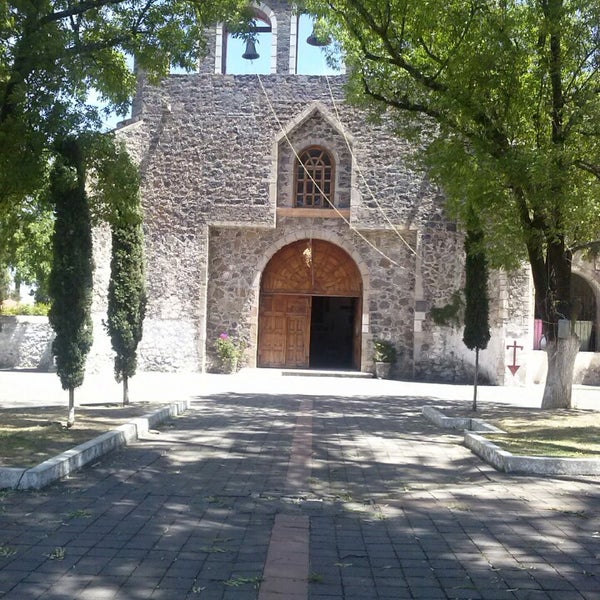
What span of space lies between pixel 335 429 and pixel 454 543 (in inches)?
237

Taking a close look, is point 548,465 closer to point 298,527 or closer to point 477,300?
point 298,527

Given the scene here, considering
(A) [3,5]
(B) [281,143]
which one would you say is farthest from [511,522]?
(B) [281,143]

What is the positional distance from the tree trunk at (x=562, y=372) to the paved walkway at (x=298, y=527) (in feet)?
12.8

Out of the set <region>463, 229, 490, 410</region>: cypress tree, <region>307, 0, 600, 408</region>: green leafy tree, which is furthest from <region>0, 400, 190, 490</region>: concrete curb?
<region>307, 0, 600, 408</region>: green leafy tree

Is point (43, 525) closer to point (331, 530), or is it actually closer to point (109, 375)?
point (331, 530)

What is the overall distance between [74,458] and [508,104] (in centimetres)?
830

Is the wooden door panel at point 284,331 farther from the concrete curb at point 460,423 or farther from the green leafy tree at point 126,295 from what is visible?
the concrete curb at point 460,423

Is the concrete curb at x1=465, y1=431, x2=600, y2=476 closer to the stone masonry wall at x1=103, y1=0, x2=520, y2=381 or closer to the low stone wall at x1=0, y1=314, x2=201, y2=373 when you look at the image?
the stone masonry wall at x1=103, y1=0, x2=520, y2=381

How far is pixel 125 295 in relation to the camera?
12.3 metres

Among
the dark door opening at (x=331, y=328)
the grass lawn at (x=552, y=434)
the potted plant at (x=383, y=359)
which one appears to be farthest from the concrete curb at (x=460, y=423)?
the dark door opening at (x=331, y=328)

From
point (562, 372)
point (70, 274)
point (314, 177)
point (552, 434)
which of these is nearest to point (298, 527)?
point (70, 274)

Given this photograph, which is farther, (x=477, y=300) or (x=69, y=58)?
(x=477, y=300)

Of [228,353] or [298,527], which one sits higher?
[228,353]

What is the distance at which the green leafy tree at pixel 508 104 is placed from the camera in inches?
444
